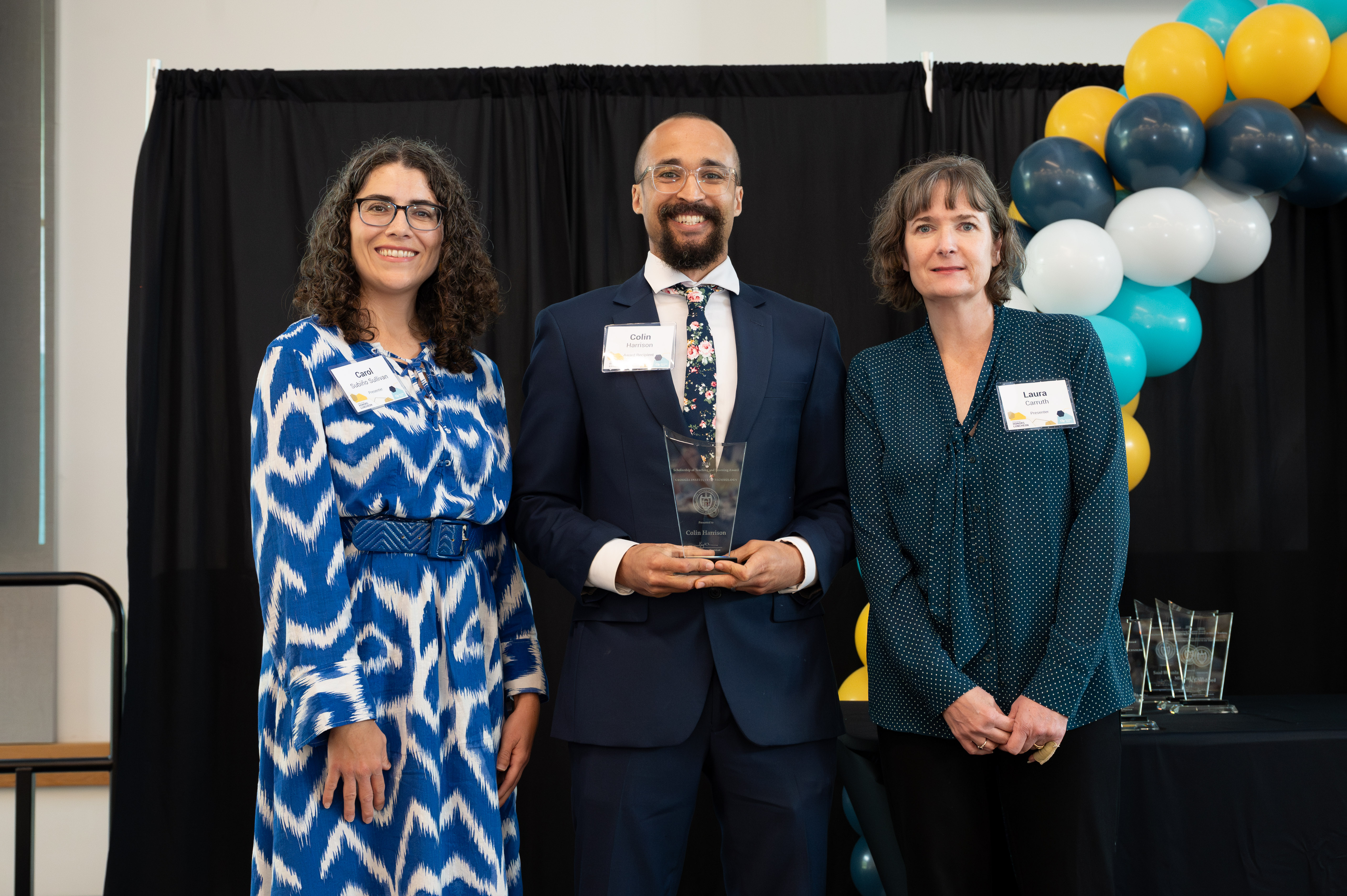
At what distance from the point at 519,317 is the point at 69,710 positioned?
258 centimetres

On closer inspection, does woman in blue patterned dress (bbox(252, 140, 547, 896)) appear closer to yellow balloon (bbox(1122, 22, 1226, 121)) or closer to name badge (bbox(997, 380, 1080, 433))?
name badge (bbox(997, 380, 1080, 433))

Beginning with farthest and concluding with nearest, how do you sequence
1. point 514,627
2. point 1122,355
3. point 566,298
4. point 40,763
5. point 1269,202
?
point 566,298
point 1269,202
point 1122,355
point 40,763
point 514,627

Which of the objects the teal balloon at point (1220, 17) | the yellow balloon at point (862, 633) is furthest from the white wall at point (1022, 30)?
the yellow balloon at point (862, 633)

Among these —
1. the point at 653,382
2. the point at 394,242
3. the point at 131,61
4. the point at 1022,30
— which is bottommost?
the point at 653,382

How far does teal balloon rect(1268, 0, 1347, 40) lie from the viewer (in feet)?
9.93

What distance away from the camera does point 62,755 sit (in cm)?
396

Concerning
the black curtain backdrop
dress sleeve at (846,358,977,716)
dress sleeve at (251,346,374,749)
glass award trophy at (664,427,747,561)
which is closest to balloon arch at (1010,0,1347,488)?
the black curtain backdrop

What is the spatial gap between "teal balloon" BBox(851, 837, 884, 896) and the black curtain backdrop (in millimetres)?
517

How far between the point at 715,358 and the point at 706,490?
37 centimetres

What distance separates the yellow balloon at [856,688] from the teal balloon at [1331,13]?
2.46m

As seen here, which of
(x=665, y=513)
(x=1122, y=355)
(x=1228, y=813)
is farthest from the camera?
(x=1122, y=355)

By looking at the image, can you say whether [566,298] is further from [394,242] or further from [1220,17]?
[1220,17]

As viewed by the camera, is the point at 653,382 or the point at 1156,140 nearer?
the point at 653,382

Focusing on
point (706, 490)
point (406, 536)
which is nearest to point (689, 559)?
point (706, 490)
